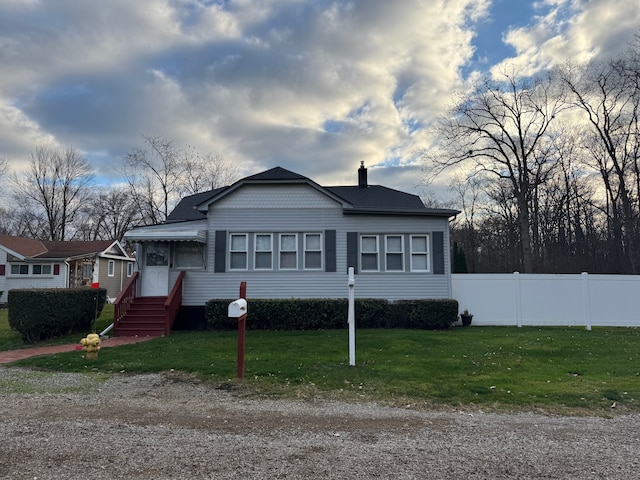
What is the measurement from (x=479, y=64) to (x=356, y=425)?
13.6 metres

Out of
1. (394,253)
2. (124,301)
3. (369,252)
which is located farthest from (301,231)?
(124,301)

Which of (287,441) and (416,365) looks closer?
(287,441)

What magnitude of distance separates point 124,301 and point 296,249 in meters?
5.67

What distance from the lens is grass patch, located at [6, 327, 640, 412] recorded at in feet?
19.3

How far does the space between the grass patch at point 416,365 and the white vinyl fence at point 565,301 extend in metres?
2.15

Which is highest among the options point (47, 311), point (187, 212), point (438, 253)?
point (187, 212)

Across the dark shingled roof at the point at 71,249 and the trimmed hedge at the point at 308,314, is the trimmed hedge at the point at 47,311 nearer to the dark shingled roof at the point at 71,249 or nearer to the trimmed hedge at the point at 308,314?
the trimmed hedge at the point at 308,314

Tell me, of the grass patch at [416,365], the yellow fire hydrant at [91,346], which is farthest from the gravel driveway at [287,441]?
the yellow fire hydrant at [91,346]

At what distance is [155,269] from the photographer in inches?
560

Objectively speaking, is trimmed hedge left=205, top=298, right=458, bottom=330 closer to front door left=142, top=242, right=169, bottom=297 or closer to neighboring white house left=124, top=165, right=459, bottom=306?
neighboring white house left=124, top=165, right=459, bottom=306

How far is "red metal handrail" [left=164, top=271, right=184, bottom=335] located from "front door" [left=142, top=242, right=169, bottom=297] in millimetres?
682

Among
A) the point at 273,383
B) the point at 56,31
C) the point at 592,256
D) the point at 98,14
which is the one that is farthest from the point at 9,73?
the point at 592,256

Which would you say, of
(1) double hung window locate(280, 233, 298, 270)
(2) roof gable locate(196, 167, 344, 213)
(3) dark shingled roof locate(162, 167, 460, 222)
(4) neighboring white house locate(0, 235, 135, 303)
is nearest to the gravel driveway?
(1) double hung window locate(280, 233, 298, 270)

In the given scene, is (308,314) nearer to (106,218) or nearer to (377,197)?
(377,197)
